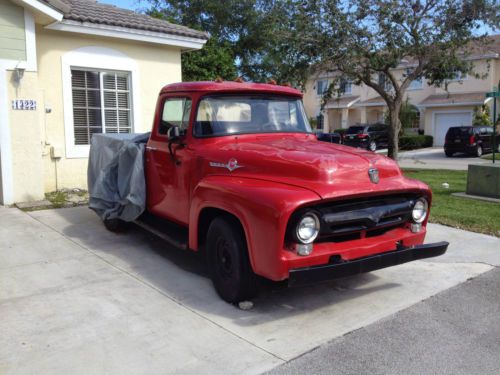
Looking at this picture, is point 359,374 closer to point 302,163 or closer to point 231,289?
point 231,289

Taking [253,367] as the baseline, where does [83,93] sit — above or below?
above

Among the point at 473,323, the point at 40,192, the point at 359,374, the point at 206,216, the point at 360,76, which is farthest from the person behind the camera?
the point at 360,76

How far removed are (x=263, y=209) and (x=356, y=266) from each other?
0.92 metres

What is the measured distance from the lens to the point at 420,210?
4719mm

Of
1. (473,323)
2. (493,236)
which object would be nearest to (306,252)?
(473,323)

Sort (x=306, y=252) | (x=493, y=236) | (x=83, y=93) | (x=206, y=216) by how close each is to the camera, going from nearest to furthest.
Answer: (x=306, y=252) → (x=206, y=216) → (x=493, y=236) → (x=83, y=93)

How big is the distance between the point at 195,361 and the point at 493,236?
5.36m

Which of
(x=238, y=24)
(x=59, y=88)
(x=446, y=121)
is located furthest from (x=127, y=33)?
(x=446, y=121)

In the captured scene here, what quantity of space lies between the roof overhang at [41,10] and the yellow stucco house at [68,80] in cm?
2

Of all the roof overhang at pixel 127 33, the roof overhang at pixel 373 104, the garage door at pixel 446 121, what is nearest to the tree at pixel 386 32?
the roof overhang at pixel 127 33

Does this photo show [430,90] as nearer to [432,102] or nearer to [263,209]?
[432,102]

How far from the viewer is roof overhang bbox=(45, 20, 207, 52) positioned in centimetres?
991

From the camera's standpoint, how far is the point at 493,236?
23.3 ft

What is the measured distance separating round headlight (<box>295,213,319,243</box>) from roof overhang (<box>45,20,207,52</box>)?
787 cm
